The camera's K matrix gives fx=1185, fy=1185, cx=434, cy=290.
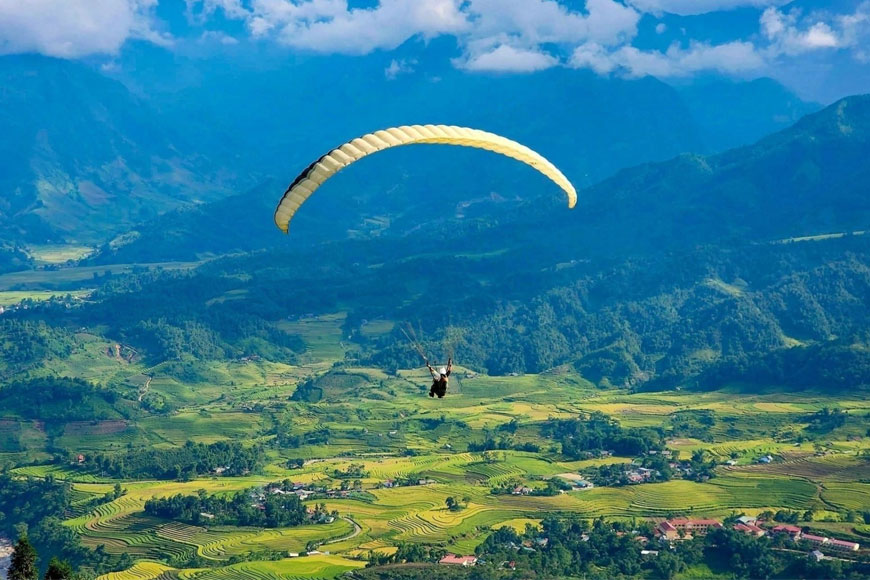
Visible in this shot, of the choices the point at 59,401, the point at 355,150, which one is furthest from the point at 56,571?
the point at 59,401

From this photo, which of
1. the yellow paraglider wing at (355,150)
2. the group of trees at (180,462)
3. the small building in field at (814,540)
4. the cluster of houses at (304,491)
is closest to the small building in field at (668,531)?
the small building in field at (814,540)

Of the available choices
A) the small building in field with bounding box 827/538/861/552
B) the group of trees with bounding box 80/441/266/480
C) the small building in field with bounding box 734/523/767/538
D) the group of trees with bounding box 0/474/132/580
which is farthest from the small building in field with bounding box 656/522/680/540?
the group of trees with bounding box 80/441/266/480

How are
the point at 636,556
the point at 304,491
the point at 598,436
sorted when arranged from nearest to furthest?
1. the point at 636,556
2. the point at 304,491
3. the point at 598,436

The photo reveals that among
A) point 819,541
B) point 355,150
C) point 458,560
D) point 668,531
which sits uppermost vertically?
point 355,150

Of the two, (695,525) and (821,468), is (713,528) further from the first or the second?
(821,468)

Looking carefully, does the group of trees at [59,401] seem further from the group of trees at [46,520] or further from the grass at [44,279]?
the grass at [44,279]

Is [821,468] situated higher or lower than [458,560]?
higher

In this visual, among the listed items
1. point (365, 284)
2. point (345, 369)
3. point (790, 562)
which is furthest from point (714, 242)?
point (790, 562)

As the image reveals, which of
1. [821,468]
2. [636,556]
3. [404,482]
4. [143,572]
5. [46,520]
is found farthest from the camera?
[821,468]
